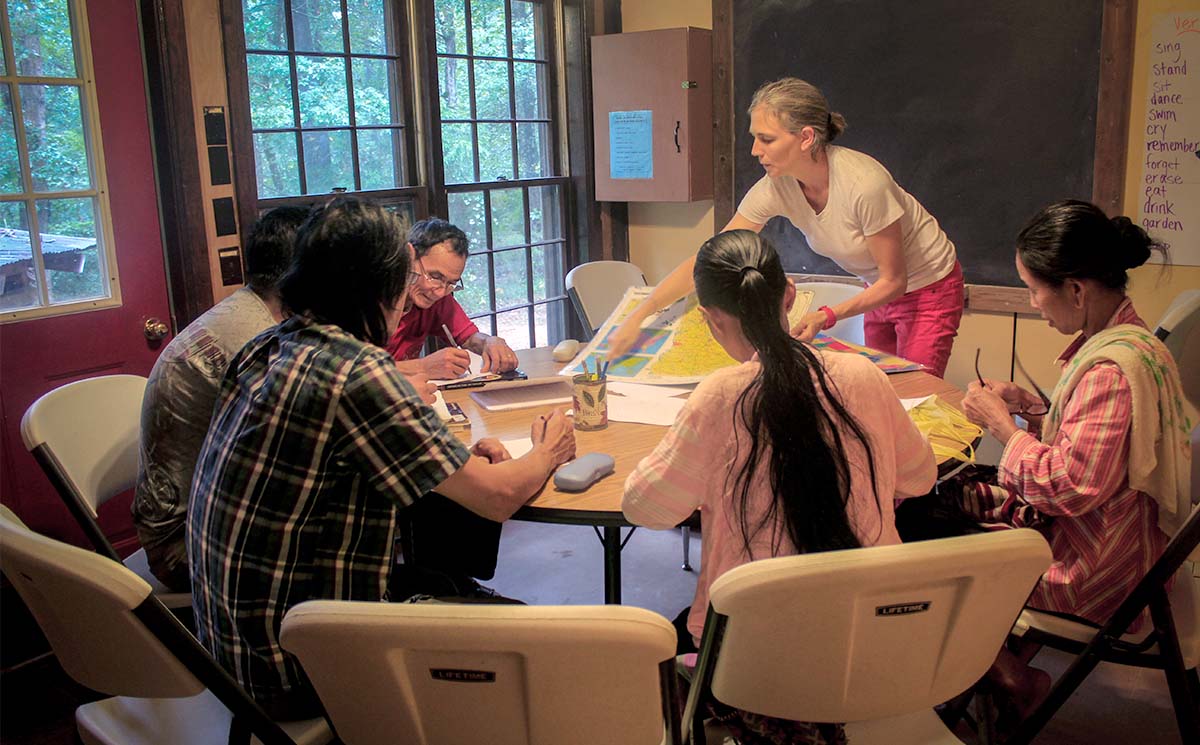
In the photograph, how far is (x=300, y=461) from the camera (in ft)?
4.71

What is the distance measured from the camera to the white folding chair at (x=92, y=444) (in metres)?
2.02

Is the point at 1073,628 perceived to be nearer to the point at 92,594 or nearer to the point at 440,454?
the point at 440,454

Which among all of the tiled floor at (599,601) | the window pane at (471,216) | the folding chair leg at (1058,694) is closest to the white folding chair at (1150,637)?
the folding chair leg at (1058,694)

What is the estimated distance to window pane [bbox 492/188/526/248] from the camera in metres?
4.65

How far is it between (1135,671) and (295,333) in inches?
91.5

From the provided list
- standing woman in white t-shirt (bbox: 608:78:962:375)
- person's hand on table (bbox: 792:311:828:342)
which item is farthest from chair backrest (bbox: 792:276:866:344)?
person's hand on table (bbox: 792:311:828:342)

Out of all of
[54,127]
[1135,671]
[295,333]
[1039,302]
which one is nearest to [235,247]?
[54,127]

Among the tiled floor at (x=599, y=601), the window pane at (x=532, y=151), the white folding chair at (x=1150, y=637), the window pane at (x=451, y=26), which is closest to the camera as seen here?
the white folding chair at (x=1150, y=637)

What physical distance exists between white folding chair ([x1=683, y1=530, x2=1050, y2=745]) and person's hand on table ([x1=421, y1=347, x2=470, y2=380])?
1.29m

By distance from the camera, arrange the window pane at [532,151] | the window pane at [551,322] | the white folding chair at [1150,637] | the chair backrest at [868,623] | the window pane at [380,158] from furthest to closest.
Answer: the window pane at [551,322] → the window pane at [532,151] → the window pane at [380,158] → the white folding chair at [1150,637] → the chair backrest at [868,623]

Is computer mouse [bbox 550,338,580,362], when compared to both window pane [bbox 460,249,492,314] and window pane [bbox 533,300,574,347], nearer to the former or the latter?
window pane [bbox 460,249,492,314]

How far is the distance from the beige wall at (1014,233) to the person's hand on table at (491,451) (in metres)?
2.60

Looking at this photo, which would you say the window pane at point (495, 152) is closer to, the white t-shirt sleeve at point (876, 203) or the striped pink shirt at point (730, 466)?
the white t-shirt sleeve at point (876, 203)

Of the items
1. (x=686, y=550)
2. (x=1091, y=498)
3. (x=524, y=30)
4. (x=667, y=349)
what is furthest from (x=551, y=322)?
(x=1091, y=498)
